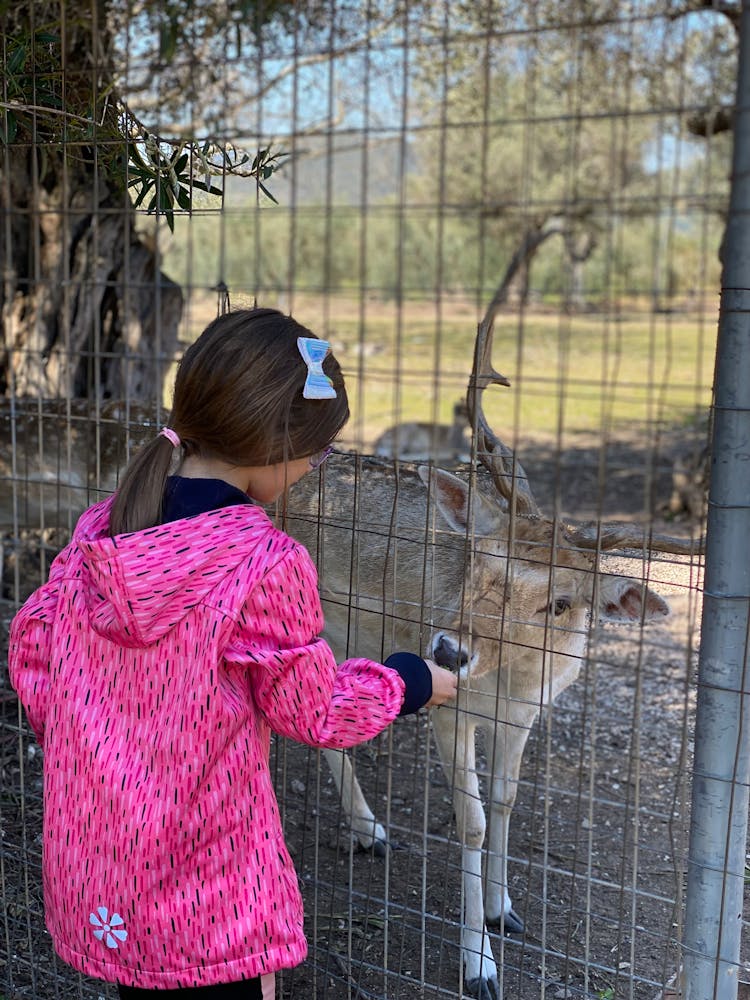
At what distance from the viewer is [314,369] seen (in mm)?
1922

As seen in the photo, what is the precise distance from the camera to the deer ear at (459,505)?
3.36 m

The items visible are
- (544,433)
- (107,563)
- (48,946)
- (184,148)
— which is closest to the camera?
(107,563)

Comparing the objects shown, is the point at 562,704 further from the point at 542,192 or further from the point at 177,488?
the point at 542,192

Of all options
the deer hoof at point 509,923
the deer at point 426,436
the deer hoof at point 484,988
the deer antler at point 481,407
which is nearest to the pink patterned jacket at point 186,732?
the deer antler at point 481,407

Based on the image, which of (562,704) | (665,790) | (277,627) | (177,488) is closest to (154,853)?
(277,627)

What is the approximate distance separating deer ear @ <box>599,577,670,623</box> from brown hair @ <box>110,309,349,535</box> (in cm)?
162

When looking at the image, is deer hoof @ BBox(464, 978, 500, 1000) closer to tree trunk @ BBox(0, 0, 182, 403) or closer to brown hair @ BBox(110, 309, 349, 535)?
brown hair @ BBox(110, 309, 349, 535)

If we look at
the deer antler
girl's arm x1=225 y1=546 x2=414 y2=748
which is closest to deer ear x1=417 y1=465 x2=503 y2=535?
the deer antler

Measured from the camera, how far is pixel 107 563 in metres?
1.77

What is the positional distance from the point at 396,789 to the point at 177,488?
299cm

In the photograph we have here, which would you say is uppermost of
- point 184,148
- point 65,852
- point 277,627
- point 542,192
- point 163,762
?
point 542,192

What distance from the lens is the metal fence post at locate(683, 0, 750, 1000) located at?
73.4 inches

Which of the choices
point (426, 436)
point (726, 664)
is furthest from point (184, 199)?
point (426, 436)

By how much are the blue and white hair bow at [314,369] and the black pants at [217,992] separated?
1070 millimetres
